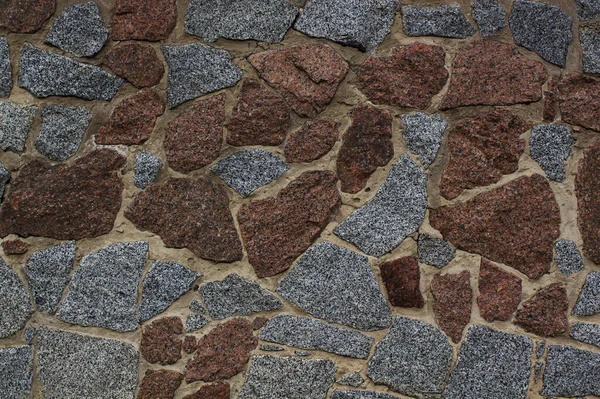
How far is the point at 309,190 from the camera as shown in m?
2.06

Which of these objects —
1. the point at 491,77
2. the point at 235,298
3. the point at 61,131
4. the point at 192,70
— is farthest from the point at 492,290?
the point at 61,131

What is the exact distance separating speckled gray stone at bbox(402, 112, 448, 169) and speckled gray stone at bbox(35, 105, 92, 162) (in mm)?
998

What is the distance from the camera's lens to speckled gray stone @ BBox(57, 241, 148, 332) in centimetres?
200

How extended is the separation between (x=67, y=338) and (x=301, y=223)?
0.80 meters

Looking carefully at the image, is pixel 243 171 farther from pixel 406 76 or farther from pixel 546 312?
pixel 546 312

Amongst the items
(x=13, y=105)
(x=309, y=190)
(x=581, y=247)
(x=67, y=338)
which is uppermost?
(x=13, y=105)

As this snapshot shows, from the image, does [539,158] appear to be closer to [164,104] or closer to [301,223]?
[301,223]

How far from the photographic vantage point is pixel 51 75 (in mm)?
1979

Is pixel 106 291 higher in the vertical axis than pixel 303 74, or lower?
lower

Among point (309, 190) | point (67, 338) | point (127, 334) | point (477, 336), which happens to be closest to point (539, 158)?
point (477, 336)

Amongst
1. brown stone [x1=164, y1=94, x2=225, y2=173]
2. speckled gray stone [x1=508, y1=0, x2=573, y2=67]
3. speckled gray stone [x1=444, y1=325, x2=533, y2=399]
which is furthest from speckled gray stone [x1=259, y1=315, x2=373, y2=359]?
speckled gray stone [x1=508, y1=0, x2=573, y2=67]

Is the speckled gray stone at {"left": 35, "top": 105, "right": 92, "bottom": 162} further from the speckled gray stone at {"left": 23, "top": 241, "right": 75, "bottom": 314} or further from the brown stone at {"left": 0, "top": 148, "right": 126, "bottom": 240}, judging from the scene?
the speckled gray stone at {"left": 23, "top": 241, "right": 75, "bottom": 314}

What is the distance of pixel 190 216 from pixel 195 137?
245 millimetres

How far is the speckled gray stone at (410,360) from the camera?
2080mm
